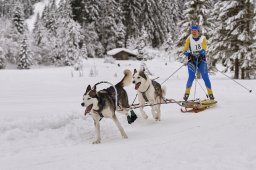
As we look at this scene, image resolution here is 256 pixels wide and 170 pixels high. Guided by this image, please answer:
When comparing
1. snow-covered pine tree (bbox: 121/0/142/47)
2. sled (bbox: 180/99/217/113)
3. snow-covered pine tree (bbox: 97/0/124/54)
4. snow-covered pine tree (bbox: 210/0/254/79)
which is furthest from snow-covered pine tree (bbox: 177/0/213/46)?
snow-covered pine tree (bbox: 121/0/142/47)

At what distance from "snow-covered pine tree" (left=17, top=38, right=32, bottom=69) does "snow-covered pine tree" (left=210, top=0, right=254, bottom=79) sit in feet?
122

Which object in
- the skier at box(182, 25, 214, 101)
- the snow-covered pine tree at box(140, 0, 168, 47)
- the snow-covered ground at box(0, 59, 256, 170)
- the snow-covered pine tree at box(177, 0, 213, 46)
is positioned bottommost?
the snow-covered ground at box(0, 59, 256, 170)

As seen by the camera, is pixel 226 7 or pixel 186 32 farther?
pixel 186 32

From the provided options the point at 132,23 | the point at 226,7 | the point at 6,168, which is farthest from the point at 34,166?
the point at 132,23

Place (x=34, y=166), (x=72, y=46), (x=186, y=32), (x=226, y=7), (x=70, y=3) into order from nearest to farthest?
(x=34, y=166), (x=226, y=7), (x=186, y=32), (x=72, y=46), (x=70, y=3)

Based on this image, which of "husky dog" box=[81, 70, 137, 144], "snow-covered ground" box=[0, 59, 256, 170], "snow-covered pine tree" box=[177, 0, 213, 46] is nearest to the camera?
"snow-covered ground" box=[0, 59, 256, 170]

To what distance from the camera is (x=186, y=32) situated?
26.8m

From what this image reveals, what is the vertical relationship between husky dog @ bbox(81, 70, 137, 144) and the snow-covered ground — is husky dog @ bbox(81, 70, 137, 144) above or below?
above

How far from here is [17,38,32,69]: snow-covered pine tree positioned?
5247cm

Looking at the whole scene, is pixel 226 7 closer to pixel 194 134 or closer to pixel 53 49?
pixel 194 134

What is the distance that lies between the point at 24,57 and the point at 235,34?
3935 cm

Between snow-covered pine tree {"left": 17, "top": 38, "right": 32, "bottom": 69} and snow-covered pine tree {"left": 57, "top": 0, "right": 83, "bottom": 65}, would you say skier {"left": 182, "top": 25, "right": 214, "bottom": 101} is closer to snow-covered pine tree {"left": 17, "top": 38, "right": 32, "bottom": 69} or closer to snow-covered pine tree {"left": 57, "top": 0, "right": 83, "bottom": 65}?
snow-covered pine tree {"left": 57, "top": 0, "right": 83, "bottom": 65}

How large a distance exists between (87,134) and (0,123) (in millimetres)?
1785

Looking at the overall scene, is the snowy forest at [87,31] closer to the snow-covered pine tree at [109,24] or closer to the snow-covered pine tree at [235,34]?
the snow-covered pine tree at [109,24]
